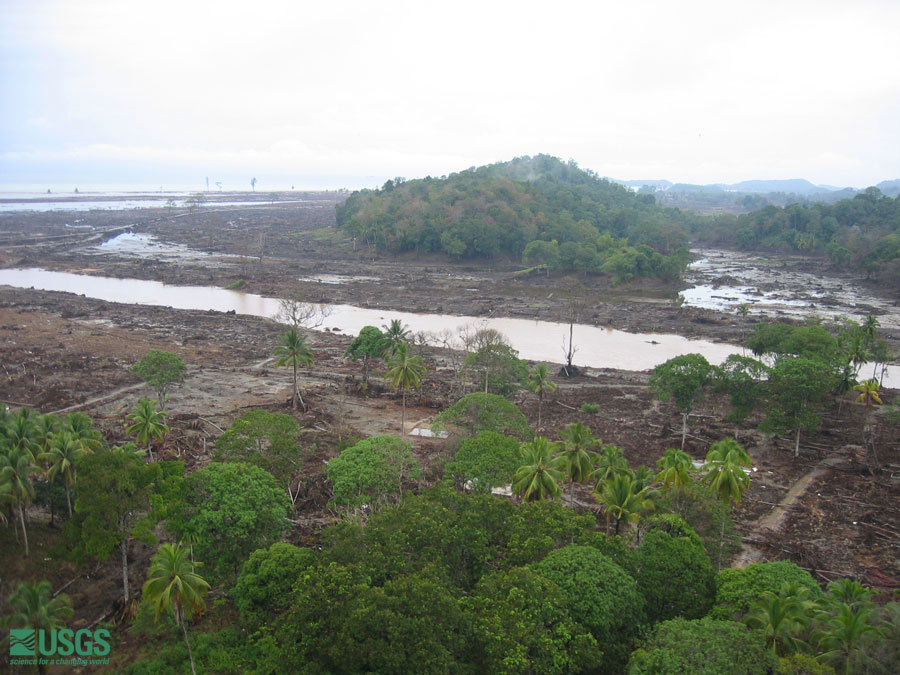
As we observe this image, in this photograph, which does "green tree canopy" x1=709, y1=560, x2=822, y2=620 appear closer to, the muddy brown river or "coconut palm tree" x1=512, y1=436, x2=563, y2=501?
"coconut palm tree" x1=512, y1=436, x2=563, y2=501

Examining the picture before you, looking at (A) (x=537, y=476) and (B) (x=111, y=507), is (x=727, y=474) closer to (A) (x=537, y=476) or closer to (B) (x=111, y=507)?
(A) (x=537, y=476)

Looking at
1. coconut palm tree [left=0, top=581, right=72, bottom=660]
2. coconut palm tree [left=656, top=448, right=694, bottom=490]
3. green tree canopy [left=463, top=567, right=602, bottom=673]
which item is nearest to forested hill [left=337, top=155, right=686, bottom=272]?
coconut palm tree [left=656, top=448, right=694, bottom=490]

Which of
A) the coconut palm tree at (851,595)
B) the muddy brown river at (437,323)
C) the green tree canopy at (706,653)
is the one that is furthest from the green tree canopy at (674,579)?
the muddy brown river at (437,323)

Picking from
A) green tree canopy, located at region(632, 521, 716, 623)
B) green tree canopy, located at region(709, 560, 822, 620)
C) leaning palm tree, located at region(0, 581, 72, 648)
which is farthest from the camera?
green tree canopy, located at region(632, 521, 716, 623)

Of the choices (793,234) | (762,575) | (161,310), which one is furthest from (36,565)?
(793,234)

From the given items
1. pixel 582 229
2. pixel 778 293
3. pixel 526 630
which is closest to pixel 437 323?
pixel 778 293

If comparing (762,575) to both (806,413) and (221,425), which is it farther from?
(221,425)
